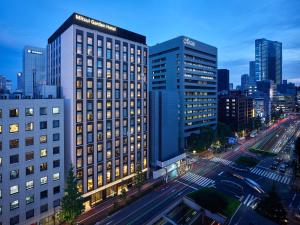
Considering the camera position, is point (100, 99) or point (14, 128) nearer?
point (14, 128)

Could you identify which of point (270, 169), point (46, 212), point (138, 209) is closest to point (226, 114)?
point (270, 169)

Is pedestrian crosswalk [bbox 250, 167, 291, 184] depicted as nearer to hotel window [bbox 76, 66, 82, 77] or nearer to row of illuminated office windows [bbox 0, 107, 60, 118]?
hotel window [bbox 76, 66, 82, 77]

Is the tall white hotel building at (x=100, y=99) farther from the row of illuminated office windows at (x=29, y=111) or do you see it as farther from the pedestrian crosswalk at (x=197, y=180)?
the pedestrian crosswalk at (x=197, y=180)

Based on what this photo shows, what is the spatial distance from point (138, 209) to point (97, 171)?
15.3 metres

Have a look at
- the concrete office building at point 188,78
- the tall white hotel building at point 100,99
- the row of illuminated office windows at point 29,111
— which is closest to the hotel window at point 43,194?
the tall white hotel building at point 100,99

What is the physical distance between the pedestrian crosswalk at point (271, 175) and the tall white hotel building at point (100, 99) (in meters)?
43.9

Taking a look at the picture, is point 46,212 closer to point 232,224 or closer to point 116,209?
point 116,209

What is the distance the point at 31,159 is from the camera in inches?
1742

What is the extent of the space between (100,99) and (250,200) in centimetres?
4993

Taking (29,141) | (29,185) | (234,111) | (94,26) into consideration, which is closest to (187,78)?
(234,111)

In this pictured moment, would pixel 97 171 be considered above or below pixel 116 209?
above

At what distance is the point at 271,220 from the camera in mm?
44438

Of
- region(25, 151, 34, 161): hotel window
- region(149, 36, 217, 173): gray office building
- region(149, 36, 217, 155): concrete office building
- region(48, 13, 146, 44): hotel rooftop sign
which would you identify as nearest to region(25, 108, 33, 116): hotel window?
region(25, 151, 34, 161): hotel window

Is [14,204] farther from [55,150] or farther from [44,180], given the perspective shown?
[55,150]
